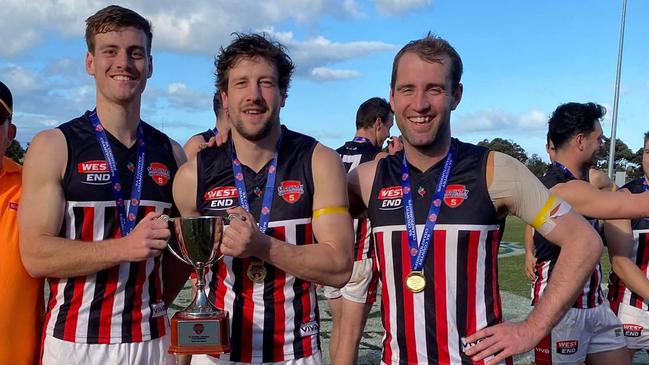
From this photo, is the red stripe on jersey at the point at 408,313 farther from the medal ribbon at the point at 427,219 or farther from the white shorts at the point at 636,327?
the white shorts at the point at 636,327

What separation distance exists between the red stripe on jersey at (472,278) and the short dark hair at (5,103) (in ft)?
6.83

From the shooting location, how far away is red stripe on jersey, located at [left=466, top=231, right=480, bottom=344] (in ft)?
8.83

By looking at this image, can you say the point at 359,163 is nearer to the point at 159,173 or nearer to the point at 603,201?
the point at 603,201

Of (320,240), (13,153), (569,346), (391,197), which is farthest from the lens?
(13,153)

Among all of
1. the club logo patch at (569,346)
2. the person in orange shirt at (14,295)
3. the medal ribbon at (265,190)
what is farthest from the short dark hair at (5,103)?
the club logo patch at (569,346)

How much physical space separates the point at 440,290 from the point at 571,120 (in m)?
2.38

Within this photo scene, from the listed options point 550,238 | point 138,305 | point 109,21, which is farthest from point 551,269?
point 109,21

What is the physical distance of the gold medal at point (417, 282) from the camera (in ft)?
8.89

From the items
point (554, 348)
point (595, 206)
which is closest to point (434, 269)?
point (595, 206)

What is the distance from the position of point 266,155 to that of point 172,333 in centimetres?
86

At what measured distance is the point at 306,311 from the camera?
284 centimetres

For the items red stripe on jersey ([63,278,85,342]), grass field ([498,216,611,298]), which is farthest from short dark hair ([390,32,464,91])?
grass field ([498,216,611,298])

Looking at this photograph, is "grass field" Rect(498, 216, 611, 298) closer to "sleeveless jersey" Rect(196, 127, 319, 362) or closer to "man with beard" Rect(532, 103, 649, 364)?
"man with beard" Rect(532, 103, 649, 364)

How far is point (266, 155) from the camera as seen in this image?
287cm
